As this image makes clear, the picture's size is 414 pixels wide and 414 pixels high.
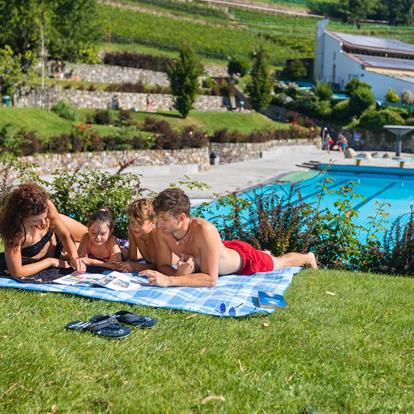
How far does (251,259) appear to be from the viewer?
19.4ft

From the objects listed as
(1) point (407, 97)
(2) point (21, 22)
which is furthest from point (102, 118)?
(1) point (407, 97)

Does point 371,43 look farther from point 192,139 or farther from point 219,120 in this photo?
point 192,139

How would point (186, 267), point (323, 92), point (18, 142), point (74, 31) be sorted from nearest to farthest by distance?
point (186, 267) → point (18, 142) → point (74, 31) → point (323, 92)

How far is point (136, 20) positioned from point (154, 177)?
33.6 meters

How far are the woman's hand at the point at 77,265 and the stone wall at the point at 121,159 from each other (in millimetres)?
11511

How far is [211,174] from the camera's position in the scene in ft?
67.5

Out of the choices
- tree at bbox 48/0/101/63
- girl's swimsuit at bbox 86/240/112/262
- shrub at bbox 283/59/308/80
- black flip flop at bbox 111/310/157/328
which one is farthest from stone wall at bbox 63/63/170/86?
black flip flop at bbox 111/310/157/328

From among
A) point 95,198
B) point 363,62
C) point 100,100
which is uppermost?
point 363,62

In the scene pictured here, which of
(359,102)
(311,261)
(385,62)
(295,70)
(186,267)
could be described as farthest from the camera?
(385,62)

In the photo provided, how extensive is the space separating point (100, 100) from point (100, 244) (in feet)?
78.7

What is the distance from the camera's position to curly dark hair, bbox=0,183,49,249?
16.9 ft

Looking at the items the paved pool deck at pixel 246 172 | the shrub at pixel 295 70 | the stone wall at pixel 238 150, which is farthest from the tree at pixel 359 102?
the stone wall at pixel 238 150

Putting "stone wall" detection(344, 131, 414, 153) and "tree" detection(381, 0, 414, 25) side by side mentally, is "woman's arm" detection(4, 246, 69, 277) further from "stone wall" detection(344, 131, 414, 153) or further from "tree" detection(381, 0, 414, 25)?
"tree" detection(381, 0, 414, 25)

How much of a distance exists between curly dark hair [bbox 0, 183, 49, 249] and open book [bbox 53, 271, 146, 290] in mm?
512
